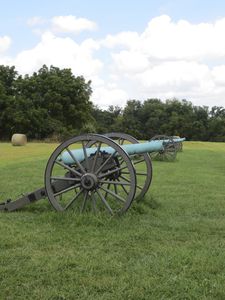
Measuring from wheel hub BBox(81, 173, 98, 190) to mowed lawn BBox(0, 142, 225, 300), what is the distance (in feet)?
1.48

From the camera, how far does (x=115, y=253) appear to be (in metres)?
5.60

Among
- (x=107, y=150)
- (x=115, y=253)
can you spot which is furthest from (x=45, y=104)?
(x=115, y=253)

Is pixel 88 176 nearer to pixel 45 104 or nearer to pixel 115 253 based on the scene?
pixel 115 253

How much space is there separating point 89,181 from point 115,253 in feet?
6.33

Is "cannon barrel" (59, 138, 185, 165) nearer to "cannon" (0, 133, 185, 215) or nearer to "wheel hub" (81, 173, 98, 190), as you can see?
"cannon" (0, 133, 185, 215)

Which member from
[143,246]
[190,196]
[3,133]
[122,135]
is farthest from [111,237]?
[3,133]

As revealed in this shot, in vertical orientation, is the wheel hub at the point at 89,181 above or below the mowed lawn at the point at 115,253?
above

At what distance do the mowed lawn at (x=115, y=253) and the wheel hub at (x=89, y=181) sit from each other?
1.48 ft

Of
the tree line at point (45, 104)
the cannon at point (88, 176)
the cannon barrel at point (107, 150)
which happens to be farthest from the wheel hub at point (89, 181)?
the tree line at point (45, 104)

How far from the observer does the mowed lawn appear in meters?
4.43

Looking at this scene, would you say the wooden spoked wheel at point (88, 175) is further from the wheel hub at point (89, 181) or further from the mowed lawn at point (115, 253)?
the mowed lawn at point (115, 253)

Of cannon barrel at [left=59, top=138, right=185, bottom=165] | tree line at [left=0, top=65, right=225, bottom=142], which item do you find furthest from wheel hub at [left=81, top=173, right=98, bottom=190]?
tree line at [left=0, top=65, right=225, bottom=142]

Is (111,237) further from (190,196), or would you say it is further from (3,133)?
(3,133)

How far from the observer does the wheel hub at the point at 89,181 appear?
24.1 ft
